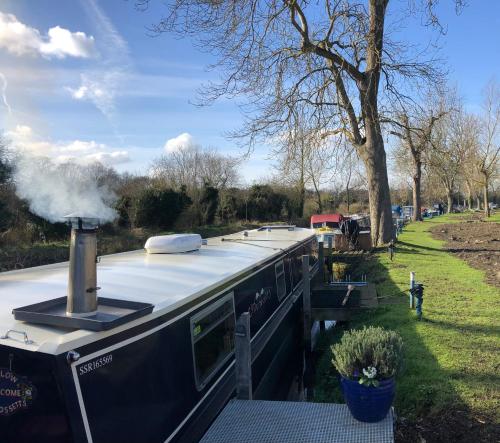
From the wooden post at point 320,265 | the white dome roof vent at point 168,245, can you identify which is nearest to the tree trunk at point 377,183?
the wooden post at point 320,265

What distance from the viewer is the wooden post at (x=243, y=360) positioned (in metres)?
4.57

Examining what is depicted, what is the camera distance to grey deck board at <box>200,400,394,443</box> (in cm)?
354

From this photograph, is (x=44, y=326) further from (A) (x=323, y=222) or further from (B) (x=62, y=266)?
(A) (x=323, y=222)

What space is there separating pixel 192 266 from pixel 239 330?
1.08 meters

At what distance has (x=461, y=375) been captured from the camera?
5.06 meters

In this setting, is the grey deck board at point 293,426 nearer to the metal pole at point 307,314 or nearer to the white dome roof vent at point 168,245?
the white dome roof vent at point 168,245

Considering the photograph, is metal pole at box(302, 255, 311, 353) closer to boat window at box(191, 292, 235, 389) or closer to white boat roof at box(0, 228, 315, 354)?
white boat roof at box(0, 228, 315, 354)

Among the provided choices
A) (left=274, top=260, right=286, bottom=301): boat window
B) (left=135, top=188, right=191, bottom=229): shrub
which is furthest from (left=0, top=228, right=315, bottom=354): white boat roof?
(left=135, top=188, right=191, bottom=229): shrub

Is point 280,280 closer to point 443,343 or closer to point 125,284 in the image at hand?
point 443,343

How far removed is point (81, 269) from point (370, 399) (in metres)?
2.42

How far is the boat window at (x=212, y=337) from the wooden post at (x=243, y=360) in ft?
0.82

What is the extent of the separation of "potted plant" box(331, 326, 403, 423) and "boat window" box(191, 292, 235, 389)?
126 centimetres

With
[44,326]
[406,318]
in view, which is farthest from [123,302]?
[406,318]

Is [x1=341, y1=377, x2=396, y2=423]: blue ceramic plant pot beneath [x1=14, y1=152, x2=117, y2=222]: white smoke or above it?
beneath
